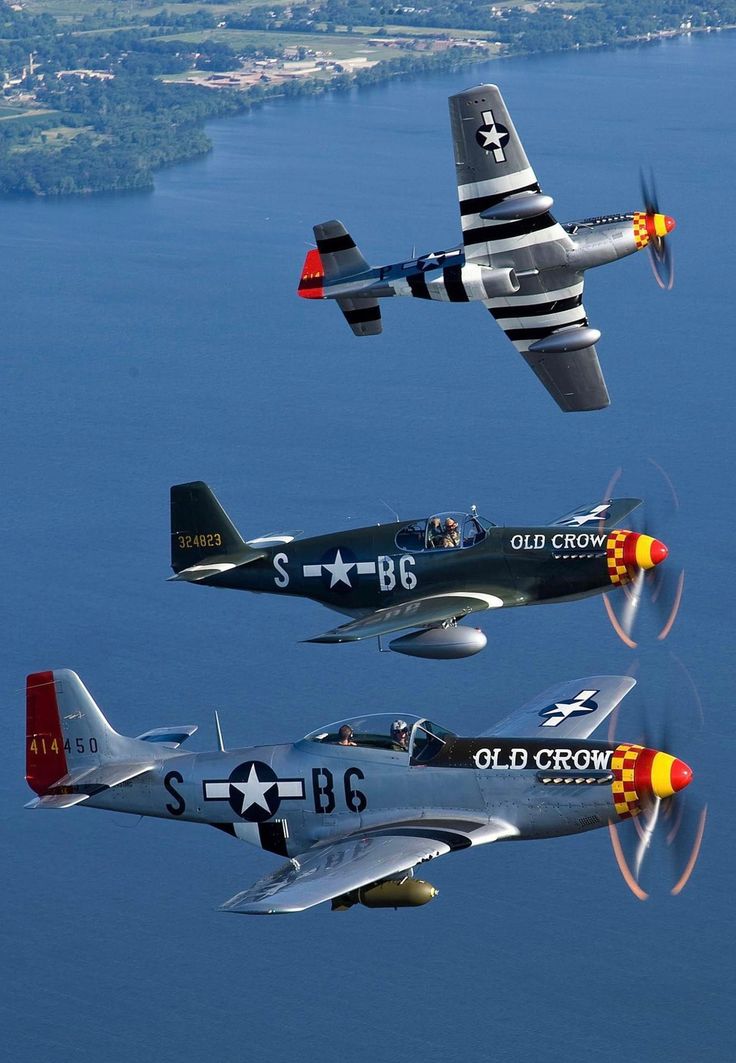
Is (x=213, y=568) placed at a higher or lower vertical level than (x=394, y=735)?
higher

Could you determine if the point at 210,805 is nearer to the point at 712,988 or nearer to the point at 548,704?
the point at 548,704

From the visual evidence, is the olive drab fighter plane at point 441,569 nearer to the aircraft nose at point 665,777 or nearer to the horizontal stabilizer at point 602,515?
the horizontal stabilizer at point 602,515

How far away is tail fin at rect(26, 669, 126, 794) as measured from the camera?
140 ft

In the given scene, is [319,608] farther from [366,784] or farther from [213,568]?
[366,784]

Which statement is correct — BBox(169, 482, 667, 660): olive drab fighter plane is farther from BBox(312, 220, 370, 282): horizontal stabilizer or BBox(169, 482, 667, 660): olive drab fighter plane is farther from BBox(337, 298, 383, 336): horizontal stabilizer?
BBox(312, 220, 370, 282): horizontal stabilizer

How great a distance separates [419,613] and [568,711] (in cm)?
410

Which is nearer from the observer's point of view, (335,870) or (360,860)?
(335,870)

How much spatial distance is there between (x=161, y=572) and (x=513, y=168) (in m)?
81.9

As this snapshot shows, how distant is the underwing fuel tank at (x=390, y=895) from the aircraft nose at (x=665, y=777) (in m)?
4.74

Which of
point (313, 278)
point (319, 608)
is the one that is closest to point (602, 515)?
point (313, 278)

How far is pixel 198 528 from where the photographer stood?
4788 cm

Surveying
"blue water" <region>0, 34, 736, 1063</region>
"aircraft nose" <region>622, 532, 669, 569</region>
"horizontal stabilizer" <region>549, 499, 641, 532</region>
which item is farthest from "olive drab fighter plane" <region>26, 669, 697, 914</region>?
"blue water" <region>0, 34, 736, 1063</region>

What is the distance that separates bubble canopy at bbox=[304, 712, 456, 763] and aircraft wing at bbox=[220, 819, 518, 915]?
1557mm

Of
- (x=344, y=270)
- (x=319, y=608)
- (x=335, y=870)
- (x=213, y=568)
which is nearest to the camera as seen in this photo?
(x=335, y=870)
